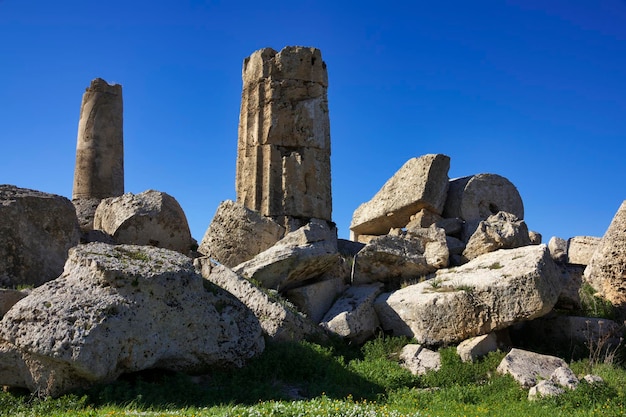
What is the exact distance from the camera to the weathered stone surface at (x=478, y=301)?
32.2ft

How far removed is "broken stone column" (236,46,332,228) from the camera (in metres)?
15.3

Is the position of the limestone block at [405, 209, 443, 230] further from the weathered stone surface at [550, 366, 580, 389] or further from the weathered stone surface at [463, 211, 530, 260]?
the weathered stone surface at [550, 366, 580, 389]

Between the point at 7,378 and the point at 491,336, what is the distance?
255 inches

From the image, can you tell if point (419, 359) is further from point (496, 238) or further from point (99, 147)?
point (99, 147)

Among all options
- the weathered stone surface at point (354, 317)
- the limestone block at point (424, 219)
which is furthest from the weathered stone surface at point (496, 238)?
the limestone block at point (424, 219)

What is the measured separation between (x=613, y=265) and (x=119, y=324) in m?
8.71

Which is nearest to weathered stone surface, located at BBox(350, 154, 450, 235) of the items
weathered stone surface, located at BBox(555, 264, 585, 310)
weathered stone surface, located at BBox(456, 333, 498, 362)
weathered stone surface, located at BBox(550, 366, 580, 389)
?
weathered stone surface, located at BBox(555, 264, 585, 310)

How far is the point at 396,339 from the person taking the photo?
10461mm

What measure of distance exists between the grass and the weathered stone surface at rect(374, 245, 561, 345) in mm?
488

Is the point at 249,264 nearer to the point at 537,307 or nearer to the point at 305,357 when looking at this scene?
the point at 305,357

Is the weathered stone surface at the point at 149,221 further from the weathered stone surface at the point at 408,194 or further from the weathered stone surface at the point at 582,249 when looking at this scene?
the weathered stone surface at the point at 582,249

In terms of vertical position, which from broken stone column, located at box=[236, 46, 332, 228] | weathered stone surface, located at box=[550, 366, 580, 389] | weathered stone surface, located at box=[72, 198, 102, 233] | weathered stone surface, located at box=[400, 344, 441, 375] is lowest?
weathered stone surface, located at box=[550, 366, 580, 389]

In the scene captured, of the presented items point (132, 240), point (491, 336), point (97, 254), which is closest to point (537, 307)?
point (491, 336)

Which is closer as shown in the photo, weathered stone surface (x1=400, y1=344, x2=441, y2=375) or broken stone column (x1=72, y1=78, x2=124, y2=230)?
weathered stone surface (x1=400, y1=344, x2=441, y2=375)
